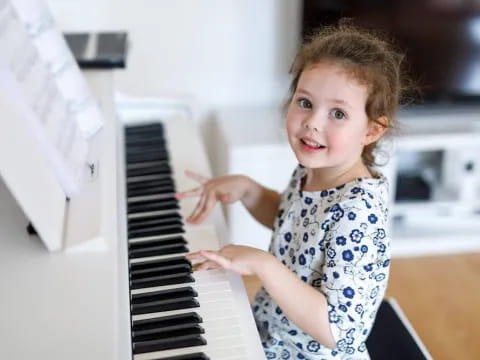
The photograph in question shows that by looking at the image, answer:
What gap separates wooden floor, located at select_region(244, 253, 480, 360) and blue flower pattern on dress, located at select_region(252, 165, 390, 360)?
3.28ft

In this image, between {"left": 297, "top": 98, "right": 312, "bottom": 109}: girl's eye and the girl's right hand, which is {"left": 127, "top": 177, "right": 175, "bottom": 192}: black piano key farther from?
{"left": 297, "top": 98, "right": 312, "bottom": 109}: girl's eye

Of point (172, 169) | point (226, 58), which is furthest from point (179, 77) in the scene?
point (172, 169)

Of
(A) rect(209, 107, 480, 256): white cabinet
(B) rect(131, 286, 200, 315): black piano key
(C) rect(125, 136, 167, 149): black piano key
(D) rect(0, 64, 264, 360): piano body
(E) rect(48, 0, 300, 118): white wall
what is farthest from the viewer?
(E) rect(48, 0, 300, 118): white wall

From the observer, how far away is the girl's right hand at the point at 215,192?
1.35 meters

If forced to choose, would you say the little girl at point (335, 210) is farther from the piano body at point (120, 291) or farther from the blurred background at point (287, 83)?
the blurred background at point (287, 83)

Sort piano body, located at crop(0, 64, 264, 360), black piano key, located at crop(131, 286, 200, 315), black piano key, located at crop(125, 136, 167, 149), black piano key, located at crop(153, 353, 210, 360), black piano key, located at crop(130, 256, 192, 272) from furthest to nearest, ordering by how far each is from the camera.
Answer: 1. black piano key, located at crop(125, 136, 167, 149)
2. black piano key, located at crop(130, 256, 192, 272)
3. black piano key, located at crop(131, 286, 200, 315)
4. black piano key, located at crop(153, 353, 210, 360)
5. piano body, located at crop(0, 64, 264, 360)

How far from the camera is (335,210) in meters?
1.10

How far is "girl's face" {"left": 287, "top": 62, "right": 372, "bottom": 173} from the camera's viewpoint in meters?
1.06

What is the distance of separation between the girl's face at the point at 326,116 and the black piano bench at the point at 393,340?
435 millimetres

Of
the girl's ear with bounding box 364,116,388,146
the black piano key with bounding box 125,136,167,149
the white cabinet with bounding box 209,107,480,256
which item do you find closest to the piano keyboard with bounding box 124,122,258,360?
the black piano key with bounding box 125,136,167,149

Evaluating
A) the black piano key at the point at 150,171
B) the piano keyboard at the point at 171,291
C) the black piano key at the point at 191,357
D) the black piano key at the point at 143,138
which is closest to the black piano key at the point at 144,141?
the black piano key at the point at 143,138

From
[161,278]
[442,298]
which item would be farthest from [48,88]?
[442,298]

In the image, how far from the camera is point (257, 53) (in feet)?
8.43

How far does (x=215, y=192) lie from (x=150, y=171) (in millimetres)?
259
